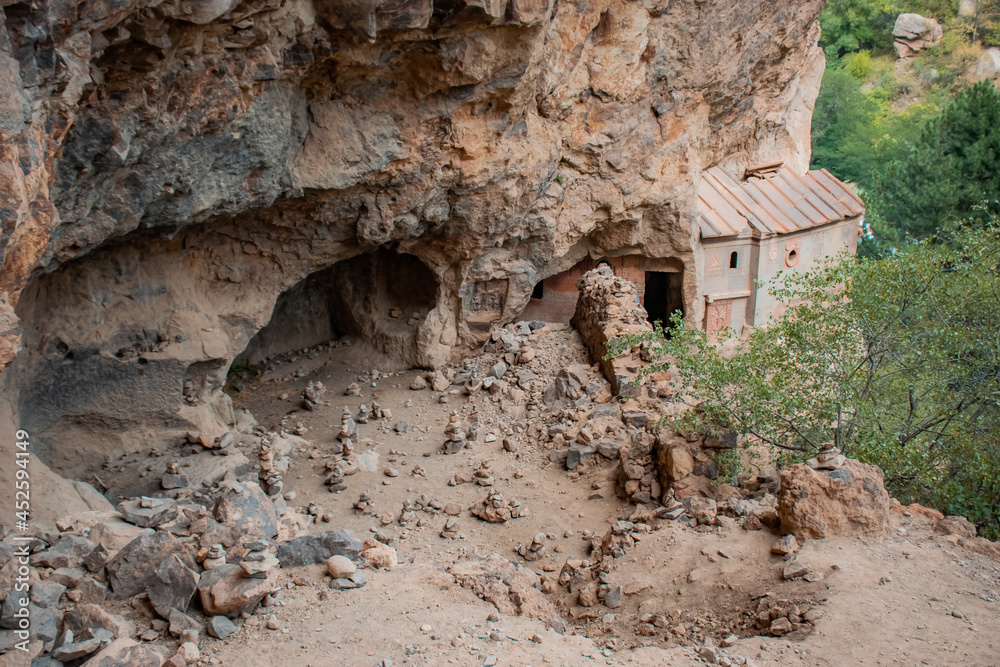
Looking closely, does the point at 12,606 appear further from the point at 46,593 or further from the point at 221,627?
the point at 221,627

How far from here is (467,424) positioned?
10789mm

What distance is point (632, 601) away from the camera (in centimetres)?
662

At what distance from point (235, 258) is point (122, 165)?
3.78m

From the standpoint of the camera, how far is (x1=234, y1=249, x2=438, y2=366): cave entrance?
12.7 m

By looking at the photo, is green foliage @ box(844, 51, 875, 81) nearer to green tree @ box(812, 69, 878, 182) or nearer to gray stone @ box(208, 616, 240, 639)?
green tree @ box(812, 69, 878, 182)

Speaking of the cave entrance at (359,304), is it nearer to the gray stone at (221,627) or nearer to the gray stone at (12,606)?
the gray stone at (221,627)

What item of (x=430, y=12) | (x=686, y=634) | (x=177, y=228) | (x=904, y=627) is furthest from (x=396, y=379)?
(x=904, y=627)

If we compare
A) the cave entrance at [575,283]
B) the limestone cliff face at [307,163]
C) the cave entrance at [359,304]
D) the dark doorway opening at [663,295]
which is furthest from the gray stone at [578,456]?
the dark doorway opening at [663,295]

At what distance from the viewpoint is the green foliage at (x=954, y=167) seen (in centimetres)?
1814

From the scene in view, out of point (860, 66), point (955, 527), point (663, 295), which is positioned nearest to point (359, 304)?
point (663, 295)

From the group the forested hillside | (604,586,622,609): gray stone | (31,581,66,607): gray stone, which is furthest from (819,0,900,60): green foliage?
(31,581,66,607): gray stone

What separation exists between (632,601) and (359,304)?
7.61 meters

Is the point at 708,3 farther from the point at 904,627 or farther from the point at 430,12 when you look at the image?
the point at 904,627

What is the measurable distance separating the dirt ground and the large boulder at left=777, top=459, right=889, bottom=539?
12 centimetres
